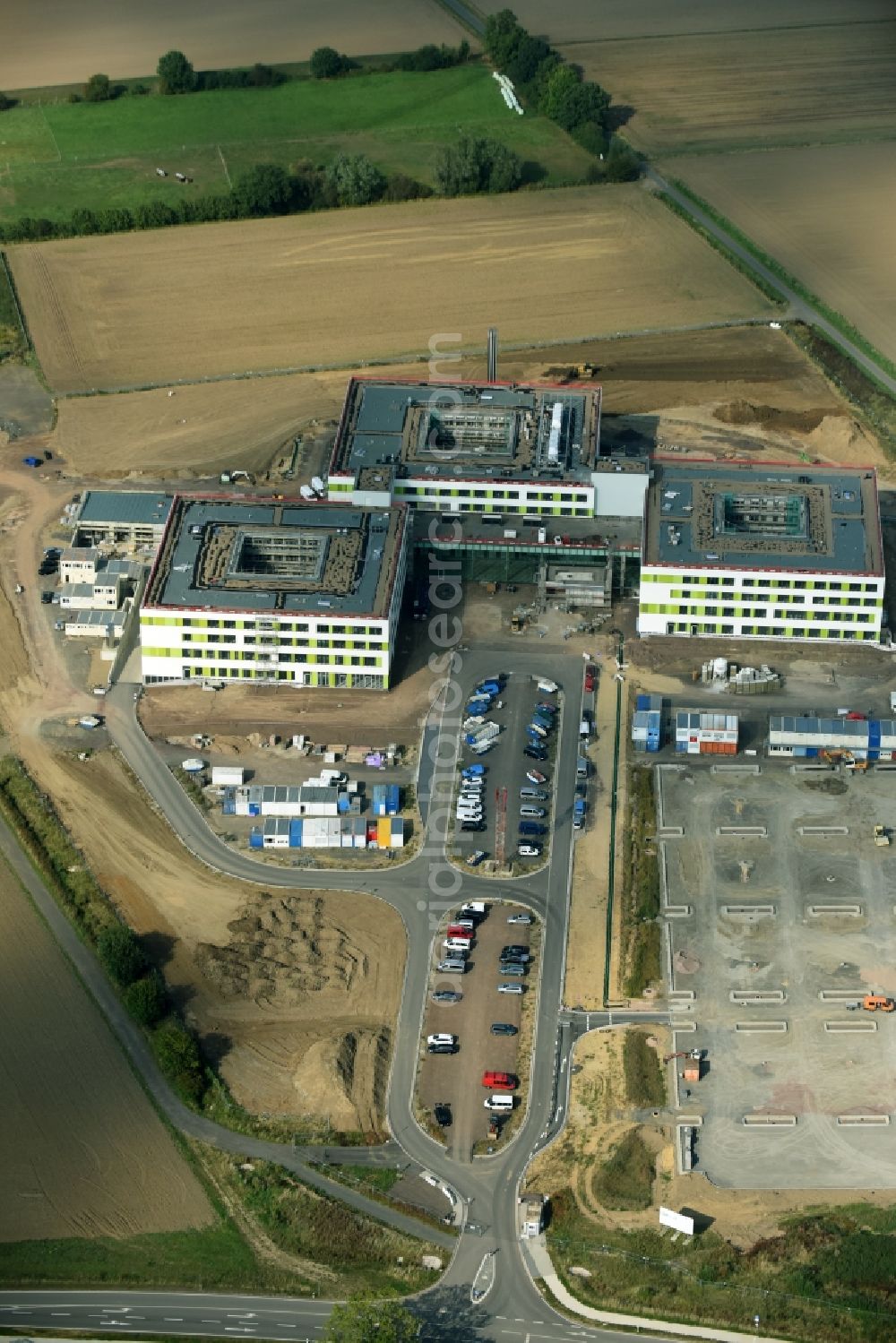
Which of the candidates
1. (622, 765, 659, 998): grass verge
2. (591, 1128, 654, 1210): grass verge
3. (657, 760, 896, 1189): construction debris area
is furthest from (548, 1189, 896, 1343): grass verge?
(622, 765, 659, 998): grass verge

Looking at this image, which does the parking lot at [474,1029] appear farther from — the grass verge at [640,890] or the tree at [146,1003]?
the tree at [146,1003]

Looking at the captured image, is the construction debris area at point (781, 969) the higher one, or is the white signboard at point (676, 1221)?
the construction debris area at point (781, 969)

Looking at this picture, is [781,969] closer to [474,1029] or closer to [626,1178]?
[474,1029]

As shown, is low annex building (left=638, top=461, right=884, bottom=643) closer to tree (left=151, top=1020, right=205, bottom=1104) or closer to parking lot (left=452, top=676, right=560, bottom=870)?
parking lot (left=452, top=676, right=560, bottom=870)

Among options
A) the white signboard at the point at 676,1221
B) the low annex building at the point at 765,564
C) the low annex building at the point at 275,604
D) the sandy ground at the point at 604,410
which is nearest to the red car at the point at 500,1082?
the white signboard at the point at 676,1221

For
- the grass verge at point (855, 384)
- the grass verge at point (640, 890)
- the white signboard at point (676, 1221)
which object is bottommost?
the white signboard at point (676, 1221)

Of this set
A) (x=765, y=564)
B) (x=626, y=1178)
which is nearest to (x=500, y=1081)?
(x=626, y=1178)
